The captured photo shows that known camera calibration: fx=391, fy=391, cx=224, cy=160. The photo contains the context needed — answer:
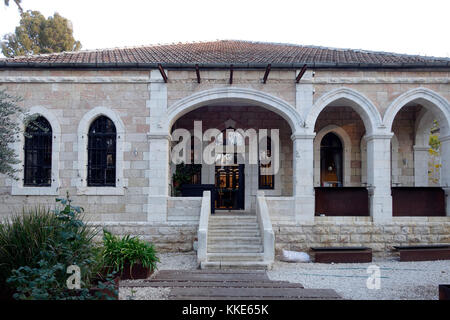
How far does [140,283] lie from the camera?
661cm

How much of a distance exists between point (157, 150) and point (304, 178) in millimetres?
4117

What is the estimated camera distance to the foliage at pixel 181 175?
12.4 metres

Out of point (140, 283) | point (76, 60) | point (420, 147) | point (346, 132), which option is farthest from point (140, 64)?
point (420, 147)

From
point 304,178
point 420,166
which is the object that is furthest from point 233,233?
point 420,166

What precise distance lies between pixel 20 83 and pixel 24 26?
64.0 ft

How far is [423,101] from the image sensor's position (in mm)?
11078

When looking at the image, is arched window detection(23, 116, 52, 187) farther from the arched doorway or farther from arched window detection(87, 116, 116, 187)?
the arched doorway

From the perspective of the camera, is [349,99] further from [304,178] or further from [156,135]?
[156,135]

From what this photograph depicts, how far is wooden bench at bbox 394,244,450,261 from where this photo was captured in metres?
10.1

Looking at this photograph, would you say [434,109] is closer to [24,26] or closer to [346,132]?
[346,132]

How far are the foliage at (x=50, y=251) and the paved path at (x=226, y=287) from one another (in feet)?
4.73

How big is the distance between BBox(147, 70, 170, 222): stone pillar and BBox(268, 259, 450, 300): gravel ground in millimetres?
3510
